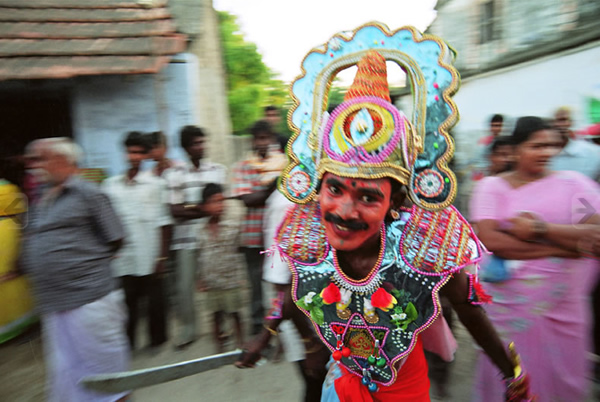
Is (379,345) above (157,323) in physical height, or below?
above

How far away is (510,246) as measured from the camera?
198cm

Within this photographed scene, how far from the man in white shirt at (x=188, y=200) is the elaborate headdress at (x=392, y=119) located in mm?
2107

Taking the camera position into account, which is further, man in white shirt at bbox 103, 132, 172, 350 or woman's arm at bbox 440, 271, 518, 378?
man in white shirt at bbox 103, 132, 172, 350

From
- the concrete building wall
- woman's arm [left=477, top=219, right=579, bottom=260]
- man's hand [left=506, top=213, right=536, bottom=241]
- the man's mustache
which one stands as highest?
the concrete building wall

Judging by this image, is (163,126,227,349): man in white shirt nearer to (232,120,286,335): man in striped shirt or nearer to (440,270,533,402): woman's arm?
(232,120,286,335): man in striped shirt

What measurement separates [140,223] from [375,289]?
97.3 inches

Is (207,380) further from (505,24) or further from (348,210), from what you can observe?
(505,24)

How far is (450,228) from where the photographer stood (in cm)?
148

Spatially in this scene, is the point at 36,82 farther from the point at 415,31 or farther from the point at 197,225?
the point at 415,31

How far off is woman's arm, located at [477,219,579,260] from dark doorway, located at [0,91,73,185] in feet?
16.4

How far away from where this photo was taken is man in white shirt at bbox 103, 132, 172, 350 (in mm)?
3379

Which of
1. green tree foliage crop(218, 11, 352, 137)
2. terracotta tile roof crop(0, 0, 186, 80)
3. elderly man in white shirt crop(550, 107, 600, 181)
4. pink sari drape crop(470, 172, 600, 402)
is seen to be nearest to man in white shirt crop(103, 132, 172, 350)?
terracotta tile roof crop(0, 0, 186, 80)

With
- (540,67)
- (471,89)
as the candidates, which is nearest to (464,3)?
(471,89)

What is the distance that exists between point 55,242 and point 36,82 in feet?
11.1
